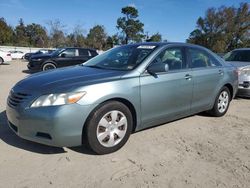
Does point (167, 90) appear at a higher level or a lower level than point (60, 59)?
lower

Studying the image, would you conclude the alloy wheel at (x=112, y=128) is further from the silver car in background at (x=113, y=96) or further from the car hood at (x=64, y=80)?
the car hood at (x=64, y=80)

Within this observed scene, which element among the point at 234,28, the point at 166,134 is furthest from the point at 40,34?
the point at 166,134

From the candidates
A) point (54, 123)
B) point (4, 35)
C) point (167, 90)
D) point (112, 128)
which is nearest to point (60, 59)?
point (167, 90)

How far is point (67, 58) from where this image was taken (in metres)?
14.4

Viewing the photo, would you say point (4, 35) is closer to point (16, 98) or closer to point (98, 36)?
point (98, 36)

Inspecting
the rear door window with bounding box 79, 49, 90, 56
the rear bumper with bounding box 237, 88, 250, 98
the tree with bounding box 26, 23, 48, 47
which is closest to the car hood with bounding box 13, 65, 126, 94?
the rear bumper with bounding box 237, 88, 250, 98

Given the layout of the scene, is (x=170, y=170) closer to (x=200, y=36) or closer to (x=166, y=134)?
(x=166, y=134)

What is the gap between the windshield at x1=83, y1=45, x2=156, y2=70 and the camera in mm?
4461

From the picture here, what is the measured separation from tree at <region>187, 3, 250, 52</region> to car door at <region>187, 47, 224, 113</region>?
4878 cm

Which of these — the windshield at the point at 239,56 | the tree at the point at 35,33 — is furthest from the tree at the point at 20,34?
the windshield at the point at 239,56

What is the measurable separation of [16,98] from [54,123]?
2.50ft

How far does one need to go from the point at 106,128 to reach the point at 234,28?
5462 cm

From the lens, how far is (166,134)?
470 centimetres

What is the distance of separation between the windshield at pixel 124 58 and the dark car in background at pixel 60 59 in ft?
30.9
